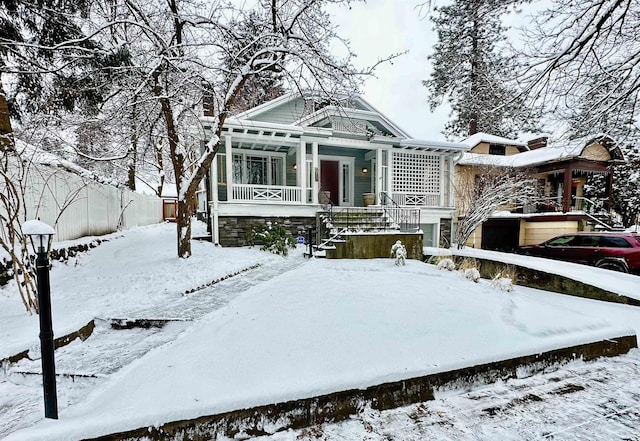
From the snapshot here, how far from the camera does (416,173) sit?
1223cm

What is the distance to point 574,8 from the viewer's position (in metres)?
4.48

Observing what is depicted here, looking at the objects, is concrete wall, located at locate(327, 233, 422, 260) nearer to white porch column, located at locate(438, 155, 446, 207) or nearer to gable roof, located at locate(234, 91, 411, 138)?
gable roof, located at locate(234, 91, 411, 138)

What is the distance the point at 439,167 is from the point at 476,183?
284 cm

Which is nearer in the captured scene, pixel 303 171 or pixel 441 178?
pixel 303 171

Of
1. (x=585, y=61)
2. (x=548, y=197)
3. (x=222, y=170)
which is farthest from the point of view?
(x=548, y=197)

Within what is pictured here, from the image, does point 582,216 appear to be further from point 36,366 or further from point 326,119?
point 36,366

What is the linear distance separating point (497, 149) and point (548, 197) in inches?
189

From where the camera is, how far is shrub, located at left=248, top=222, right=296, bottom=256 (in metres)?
8.34

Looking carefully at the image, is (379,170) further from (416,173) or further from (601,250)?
(601,250)

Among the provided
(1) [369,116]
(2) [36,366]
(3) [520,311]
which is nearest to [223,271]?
(2) [36,366]

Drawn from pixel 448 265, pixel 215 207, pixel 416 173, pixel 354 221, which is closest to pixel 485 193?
pixel 416 173

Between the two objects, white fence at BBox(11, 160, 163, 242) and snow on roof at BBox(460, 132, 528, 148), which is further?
snow on roof at BBox(460, 132, 528, 148)

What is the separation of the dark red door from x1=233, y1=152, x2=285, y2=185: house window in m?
1.78

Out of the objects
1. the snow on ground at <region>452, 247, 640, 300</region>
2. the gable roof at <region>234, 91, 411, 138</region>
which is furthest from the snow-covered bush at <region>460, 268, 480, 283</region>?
the gable roof at <region>234, 91, 411, 138</region>
